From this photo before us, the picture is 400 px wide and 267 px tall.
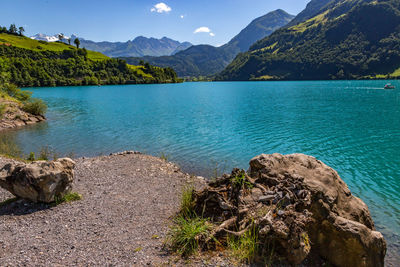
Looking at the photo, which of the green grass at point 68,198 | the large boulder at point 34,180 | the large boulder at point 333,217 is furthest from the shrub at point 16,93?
the large boulder at point 333,217

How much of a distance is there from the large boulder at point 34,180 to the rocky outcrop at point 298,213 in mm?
7399

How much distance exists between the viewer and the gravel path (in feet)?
26.2

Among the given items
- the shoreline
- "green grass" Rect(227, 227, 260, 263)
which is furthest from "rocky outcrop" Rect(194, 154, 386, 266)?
the shoreline

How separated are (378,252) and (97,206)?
42.2 feet

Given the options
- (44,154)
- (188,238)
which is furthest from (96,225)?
(44,154)

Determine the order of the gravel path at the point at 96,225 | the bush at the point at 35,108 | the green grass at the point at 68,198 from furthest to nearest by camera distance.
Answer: the bush at the point at 35,108
the green grass at the point at 68,198
the gravel path at the point at 96,225

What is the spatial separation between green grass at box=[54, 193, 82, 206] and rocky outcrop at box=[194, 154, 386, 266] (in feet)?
23.3

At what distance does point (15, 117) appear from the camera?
4381 centimetres

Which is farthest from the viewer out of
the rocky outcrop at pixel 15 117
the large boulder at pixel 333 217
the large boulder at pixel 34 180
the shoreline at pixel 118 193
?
the rocky outcrop at pixel 15 117

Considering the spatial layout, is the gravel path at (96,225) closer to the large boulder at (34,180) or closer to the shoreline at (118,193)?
the shoreline at (118,193)

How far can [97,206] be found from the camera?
41.5 feet

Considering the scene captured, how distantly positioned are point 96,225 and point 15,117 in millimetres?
45008

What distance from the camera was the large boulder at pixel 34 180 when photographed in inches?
455

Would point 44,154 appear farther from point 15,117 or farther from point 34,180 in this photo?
point 15,117
